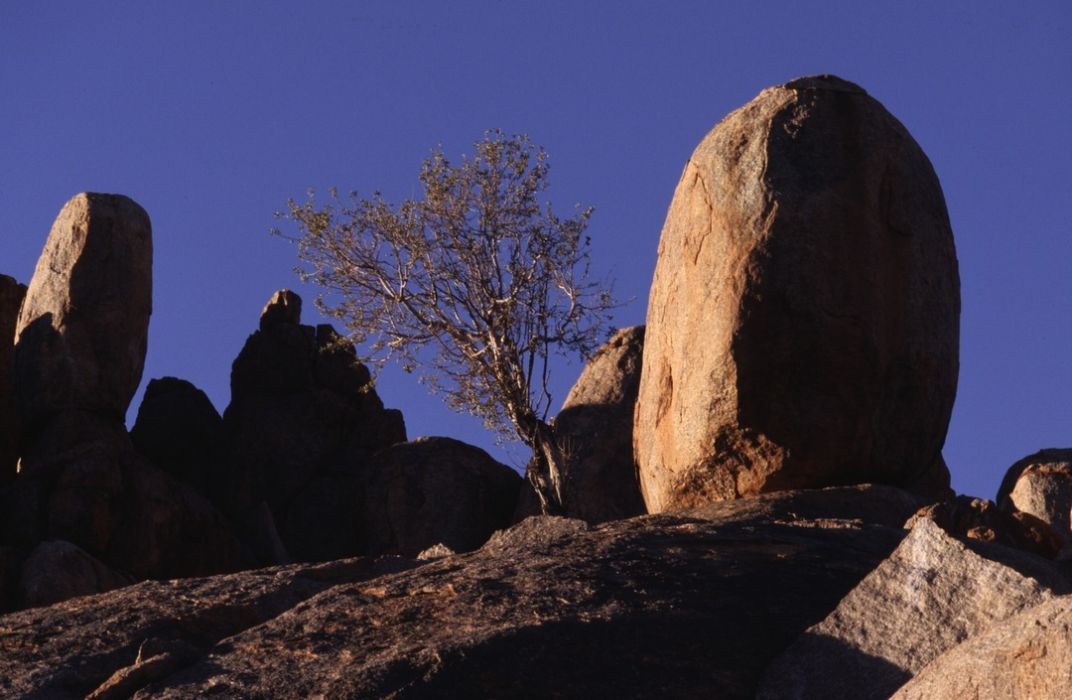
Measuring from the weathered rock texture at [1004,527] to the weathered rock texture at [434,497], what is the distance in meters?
15.7

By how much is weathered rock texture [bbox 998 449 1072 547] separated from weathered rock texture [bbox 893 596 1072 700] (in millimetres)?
18550

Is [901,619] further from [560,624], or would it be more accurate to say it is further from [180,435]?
[180,435]

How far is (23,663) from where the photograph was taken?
8.80 metres

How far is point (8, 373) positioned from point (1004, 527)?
21127mm

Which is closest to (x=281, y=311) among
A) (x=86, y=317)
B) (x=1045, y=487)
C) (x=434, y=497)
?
(x=86, y=317)

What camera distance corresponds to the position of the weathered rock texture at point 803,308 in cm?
1335

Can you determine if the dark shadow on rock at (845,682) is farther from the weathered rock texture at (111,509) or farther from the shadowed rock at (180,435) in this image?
the shadowed rock at (180,435)

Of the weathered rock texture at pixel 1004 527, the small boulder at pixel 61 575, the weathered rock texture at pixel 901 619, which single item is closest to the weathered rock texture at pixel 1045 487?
the weathered rock texture at pixel 1004 527

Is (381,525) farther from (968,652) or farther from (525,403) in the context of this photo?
(968,652)

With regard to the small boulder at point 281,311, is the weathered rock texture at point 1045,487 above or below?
below

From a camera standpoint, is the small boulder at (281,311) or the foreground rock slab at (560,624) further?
the small boulder at (281,311)

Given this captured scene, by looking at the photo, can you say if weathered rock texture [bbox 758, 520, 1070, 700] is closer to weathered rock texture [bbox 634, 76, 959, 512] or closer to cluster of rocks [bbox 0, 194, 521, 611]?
weathered rock texture [bbox 634, 76, 959, 512]

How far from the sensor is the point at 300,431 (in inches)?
1262

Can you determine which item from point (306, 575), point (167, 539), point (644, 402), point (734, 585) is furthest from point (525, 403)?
point (734, 585)
